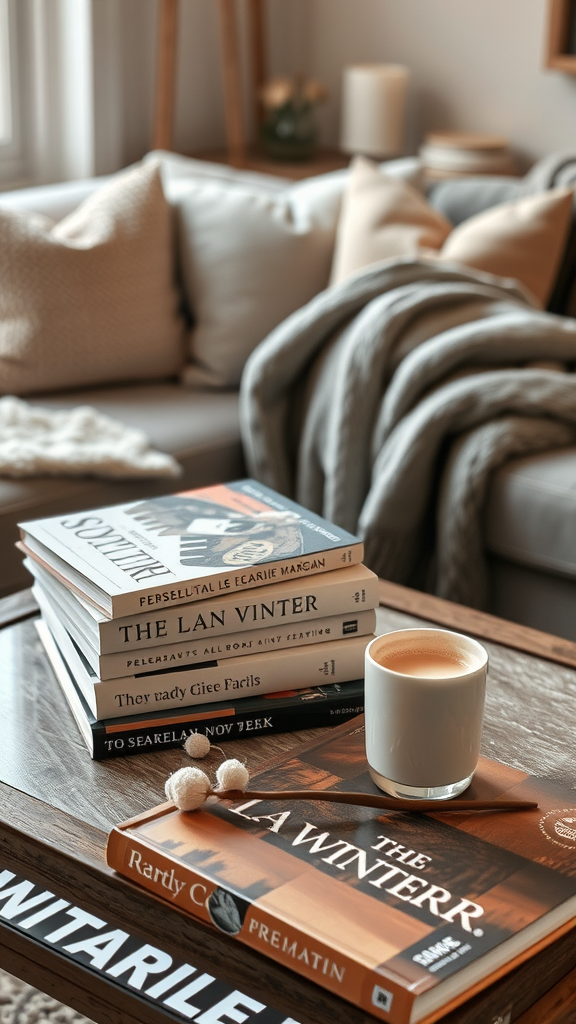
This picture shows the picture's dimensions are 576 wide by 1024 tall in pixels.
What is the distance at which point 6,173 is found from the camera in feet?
9.86

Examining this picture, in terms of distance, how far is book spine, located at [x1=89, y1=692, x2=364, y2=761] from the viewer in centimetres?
91

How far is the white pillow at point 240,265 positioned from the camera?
227 cm

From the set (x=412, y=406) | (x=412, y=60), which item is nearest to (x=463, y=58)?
(x=412, y=60)

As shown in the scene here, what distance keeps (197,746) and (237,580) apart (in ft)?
0.44

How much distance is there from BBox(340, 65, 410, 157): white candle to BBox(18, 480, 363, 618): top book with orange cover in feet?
8.03

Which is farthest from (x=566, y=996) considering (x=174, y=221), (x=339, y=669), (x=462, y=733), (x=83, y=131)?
(x=83, y=131)

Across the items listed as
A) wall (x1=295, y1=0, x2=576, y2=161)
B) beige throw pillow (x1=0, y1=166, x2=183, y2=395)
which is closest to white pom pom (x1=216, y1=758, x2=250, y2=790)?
beige throw pillow (x1=0, y1=166, x2=183, y2=395)

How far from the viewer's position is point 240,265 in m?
2.27

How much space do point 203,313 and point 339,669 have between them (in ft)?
4.77

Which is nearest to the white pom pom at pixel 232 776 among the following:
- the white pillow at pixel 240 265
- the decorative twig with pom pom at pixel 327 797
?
the decorative twig with pom pom at pixel 327 797

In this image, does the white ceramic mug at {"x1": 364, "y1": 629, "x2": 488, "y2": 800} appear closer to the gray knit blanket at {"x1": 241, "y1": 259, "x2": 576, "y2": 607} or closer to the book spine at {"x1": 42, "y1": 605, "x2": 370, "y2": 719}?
the book spine at {"x1": 42, "y1": 605, "x2": 370, "y2": 719}

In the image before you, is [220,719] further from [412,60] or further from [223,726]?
[412,60]

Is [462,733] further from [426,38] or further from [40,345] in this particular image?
[426,38]

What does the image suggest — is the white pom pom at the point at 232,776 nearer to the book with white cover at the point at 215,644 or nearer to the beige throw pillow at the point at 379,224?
the book with white cover at the point at 215,644
